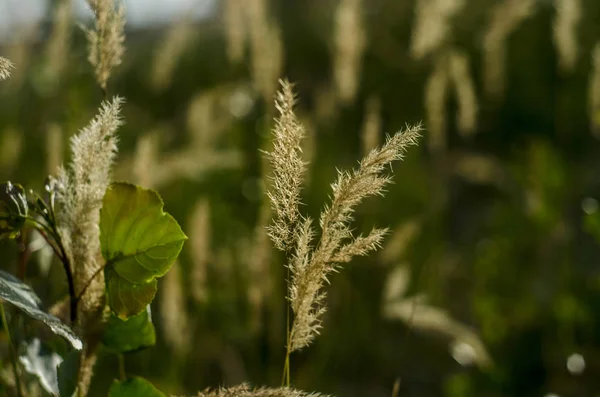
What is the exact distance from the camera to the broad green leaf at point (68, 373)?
34.5 inches

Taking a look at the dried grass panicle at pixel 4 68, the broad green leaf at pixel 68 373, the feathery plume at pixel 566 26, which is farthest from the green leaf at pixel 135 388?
the feathery plume at pixel 566 26

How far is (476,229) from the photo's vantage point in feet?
14.1

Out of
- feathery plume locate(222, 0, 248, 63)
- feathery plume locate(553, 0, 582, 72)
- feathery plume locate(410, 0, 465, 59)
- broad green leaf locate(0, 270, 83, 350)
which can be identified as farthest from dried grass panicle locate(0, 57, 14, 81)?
feathery plume locate(553, 0, 582, 72)

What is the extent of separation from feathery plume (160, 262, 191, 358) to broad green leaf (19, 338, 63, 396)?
777mm

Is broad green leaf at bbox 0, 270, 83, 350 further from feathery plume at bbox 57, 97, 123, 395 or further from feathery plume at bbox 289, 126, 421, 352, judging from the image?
feathery plume at bbox 289, 126, 421, 352

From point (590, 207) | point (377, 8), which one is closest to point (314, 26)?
point (377, 8)

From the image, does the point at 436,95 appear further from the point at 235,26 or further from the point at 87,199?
the point at 87,199

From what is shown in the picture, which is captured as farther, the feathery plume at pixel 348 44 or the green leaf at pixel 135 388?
the feathery plume at pixel 348 44

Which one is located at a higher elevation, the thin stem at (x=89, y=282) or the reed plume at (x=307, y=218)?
the reed plume at (x=307, y=218)

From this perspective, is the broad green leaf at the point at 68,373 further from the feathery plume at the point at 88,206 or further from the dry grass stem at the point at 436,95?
the dry grass stem at the point at 436,95

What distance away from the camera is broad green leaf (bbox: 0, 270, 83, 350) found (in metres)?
0.83

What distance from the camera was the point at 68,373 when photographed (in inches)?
35.3

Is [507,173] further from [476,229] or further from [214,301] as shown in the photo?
[214,301]

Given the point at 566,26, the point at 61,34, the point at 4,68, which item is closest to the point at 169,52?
the point at 61,34
